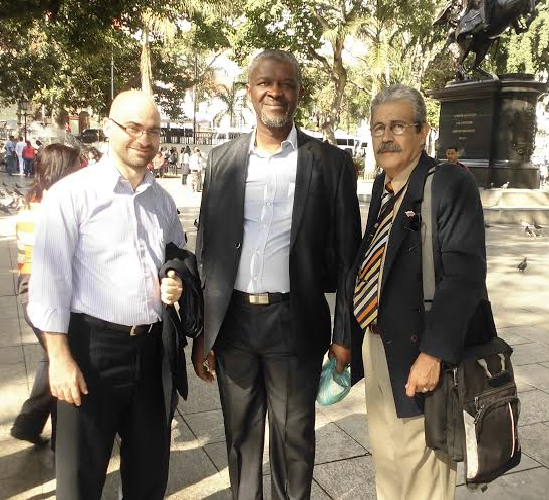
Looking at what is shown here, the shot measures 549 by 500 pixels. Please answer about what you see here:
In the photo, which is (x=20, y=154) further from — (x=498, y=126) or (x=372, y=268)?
(x=372, y=268)

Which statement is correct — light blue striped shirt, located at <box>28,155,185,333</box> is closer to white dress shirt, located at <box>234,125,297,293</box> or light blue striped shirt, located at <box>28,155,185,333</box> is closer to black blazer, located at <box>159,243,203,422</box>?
black blazer, located at <box>159,243,203,422</box>

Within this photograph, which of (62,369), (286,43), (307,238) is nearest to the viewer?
(62,369)

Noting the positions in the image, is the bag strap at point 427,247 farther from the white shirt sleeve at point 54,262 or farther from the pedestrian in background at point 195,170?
the pedestrian in background at point 195,170

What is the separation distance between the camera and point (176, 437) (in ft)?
12.0

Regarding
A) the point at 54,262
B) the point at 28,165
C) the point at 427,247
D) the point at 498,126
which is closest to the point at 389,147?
the point at 427,247

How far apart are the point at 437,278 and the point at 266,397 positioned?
1.03 m

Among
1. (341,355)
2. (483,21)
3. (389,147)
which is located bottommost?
(341,355)

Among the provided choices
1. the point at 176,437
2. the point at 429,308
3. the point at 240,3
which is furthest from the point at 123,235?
the point at 240,3

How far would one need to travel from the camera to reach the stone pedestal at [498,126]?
13.9 m

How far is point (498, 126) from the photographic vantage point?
14070 mm

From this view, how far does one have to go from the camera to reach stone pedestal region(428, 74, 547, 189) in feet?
45.4

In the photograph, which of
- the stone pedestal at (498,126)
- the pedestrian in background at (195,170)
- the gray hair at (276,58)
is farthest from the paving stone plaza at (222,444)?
the pedestrian in background at (195,170)

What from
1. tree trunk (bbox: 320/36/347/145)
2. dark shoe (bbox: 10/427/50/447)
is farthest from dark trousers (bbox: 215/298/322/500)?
tree trunk (bbox: 320/36/347/145)

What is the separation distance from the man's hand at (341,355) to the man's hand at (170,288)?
0.77m
